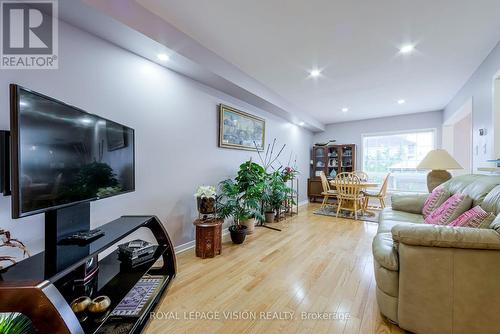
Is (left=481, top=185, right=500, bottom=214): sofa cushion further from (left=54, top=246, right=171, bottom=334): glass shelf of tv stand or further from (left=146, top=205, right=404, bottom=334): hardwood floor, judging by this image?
(left=54, top=246, right=171, bottom=334): glass shelf of tv stand

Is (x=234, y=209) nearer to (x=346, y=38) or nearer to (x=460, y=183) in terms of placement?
(x=346, y=38)

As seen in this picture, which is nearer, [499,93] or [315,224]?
[499,93]

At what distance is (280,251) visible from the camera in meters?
2.58

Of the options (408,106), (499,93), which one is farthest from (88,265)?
(408,106)

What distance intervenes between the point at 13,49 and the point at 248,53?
6.45 feet

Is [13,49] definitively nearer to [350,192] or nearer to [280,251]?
[280,251]

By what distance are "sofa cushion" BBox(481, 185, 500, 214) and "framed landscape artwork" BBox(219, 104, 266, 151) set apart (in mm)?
2722

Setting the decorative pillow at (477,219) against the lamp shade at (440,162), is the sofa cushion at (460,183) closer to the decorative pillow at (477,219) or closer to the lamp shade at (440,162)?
the lamp shade at (440,162)

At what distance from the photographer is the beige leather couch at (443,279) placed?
3.70ft

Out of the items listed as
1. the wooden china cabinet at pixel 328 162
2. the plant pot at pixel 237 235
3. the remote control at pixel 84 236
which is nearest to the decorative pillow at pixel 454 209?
the plant pot at pixel 237 235

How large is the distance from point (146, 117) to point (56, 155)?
133 centimetres

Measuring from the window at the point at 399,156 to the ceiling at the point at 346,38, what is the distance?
6.09 feet

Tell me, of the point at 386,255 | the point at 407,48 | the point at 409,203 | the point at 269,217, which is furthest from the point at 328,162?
the point at 386,255

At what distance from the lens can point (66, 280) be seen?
1.08 meters
